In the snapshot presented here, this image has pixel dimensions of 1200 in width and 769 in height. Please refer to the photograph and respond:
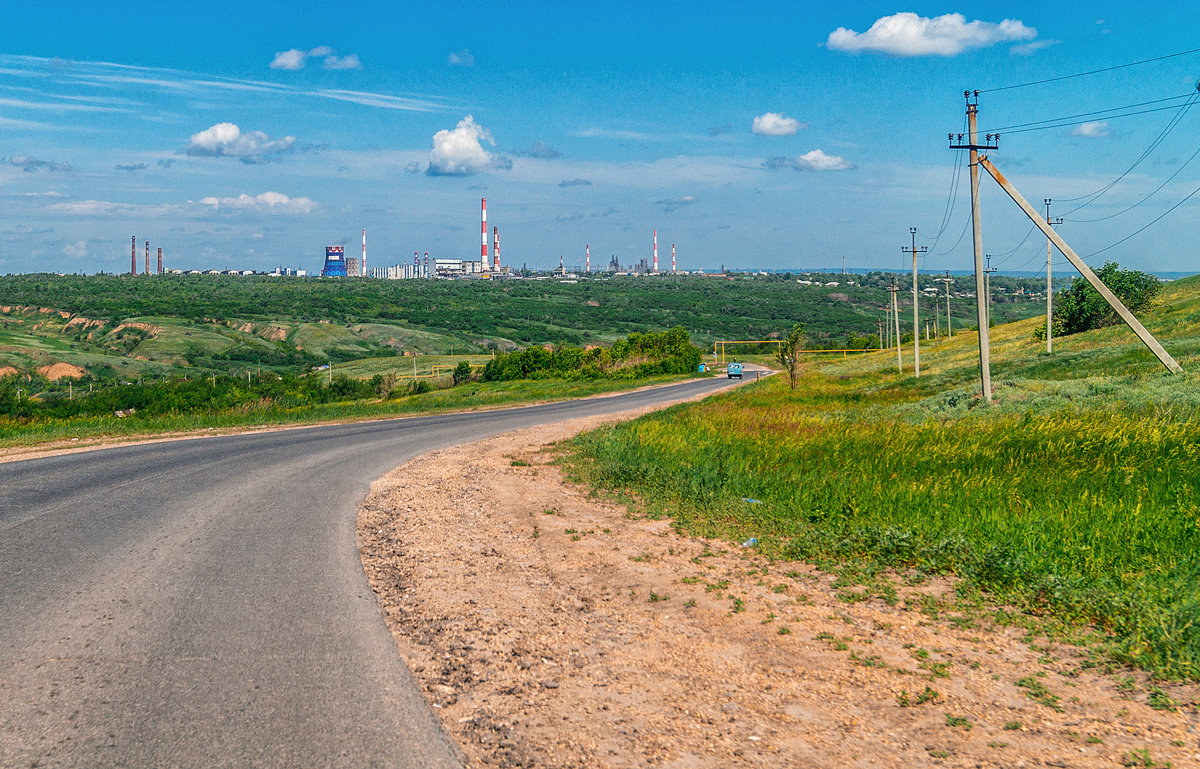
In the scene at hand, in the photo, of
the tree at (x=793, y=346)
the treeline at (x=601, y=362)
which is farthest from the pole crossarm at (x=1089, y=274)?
the treeline at (x=601, y=362)

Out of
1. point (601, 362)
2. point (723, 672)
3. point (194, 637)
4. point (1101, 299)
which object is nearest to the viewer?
point (723, 672)

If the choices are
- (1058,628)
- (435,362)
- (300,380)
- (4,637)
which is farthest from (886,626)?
(435,362)

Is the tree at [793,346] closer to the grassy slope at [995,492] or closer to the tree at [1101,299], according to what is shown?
the grassy slope at [995,492]

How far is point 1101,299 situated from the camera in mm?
67438

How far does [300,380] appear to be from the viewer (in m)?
59.8

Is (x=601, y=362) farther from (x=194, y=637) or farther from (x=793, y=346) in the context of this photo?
(x=194, y=637)

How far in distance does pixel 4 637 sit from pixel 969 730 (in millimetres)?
6147

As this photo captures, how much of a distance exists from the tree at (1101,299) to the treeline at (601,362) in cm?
3334

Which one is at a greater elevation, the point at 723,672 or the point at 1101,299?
the point at 1101,299

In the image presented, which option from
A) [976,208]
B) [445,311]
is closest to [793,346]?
[976,208]

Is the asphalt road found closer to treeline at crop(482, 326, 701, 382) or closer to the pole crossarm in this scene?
the pole crossarm

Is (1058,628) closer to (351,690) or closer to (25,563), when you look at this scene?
(351,690)

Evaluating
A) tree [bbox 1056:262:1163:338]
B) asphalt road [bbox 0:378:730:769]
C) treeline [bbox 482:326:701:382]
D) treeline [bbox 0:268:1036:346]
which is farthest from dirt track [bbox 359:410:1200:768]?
treeline [bbox 0:268:1036:346]

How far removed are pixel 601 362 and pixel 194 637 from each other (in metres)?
69.1
